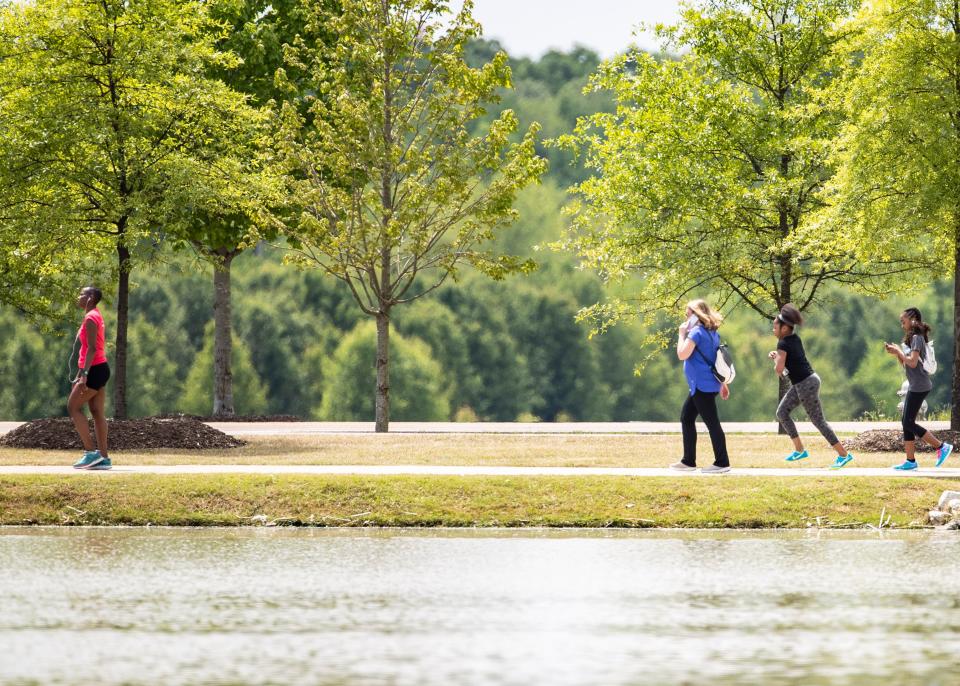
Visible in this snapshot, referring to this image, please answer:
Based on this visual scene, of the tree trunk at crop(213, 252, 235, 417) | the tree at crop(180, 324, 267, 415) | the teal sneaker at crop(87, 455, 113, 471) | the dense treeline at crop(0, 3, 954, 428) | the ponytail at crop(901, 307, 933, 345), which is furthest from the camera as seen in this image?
the dense treeline at crop(0, 3, 954, 428)

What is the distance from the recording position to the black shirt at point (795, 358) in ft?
54.4

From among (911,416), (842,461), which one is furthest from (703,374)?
(911,416)

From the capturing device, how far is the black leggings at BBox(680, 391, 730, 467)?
15.7 m

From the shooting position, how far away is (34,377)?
2197 inches

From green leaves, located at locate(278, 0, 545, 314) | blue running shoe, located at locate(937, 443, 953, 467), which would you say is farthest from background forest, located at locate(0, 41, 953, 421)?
blue running shoe, located at locate(937, 443, 953, 467)

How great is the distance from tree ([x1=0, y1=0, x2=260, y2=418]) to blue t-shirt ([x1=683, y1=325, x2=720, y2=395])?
33.0ft

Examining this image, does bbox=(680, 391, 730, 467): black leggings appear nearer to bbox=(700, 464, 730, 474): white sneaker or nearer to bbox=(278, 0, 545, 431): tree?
bbox=(700, 464, 730, 474): white sneaker

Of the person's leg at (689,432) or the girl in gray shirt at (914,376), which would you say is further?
the girl in gray shirt at (914,376)

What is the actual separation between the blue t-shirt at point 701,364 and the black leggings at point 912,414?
2.74 m

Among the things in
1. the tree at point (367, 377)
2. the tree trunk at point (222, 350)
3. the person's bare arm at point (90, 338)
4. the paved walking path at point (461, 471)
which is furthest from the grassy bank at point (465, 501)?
the tree at point (367, 377)

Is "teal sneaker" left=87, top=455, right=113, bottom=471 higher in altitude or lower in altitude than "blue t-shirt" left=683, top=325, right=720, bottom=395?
lower

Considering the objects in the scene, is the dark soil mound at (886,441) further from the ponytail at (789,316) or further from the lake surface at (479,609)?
the lake surface at (479,609)

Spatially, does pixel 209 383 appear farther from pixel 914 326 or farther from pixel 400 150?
pixel 914 326

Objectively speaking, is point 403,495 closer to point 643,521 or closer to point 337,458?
point 643,521
